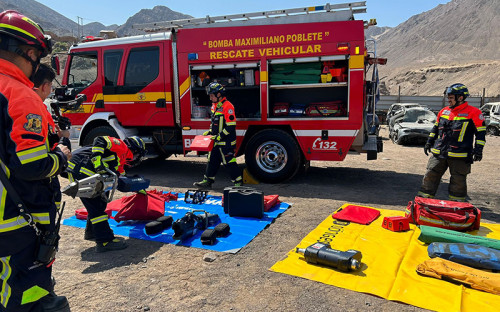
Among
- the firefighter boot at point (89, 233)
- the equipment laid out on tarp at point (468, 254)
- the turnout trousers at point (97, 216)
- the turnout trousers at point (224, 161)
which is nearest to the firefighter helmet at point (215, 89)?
the turnout trousers at point (224, 161)

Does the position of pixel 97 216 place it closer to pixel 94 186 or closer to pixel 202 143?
pixel 94 186

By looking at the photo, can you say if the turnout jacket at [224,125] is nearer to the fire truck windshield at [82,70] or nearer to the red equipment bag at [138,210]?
the red equipment bag at [138,210]

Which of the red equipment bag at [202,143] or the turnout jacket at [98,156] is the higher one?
the turnout jacket at [98,156]

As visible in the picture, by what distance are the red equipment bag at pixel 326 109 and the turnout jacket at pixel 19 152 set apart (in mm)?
5227

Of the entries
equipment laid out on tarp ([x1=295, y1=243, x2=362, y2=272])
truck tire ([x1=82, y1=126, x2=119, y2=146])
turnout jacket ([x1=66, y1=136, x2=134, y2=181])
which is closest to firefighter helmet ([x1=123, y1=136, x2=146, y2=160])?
turnout jacket ([x1=66, y1=136, x2=134, y2=181])

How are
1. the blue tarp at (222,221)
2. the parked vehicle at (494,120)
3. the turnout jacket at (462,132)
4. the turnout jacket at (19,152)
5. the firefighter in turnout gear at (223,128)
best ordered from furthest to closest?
the parked vehicle at (494,120)
the firefighter in turnout gear at (223,128)
the turnout jacket at (462,132)
the blue tarp at (222,221)
the turnout jacket at (19,152)

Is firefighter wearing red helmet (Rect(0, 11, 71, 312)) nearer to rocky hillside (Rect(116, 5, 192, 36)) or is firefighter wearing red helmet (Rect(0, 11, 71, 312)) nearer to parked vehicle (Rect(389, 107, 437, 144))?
parked vehicle (Rect(389, 107, 437, 144))

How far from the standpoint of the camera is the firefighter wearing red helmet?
1890 mm

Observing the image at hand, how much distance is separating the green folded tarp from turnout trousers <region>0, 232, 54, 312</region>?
12.4 feet

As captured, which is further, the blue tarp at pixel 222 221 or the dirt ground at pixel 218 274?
the blue tarp at pixel 222 221

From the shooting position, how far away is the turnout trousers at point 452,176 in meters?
5.33

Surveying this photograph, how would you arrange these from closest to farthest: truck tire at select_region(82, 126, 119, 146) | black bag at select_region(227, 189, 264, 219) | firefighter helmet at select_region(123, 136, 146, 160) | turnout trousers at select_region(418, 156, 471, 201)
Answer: firefighter helmet at select_region(123, 136, 146, 160), black bag at select_region(227, 189, 264, 219), turnout trousers at select_region(418, 156, 471, 201), truck tire at select_region(82, 126, 119, 146)

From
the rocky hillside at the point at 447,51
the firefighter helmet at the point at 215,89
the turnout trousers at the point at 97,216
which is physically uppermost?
the rocky hillside at the point at 447,51

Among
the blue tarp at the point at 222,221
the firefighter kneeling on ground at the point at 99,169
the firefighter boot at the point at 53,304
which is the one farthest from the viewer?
the blue tarp at the point at 222,221
